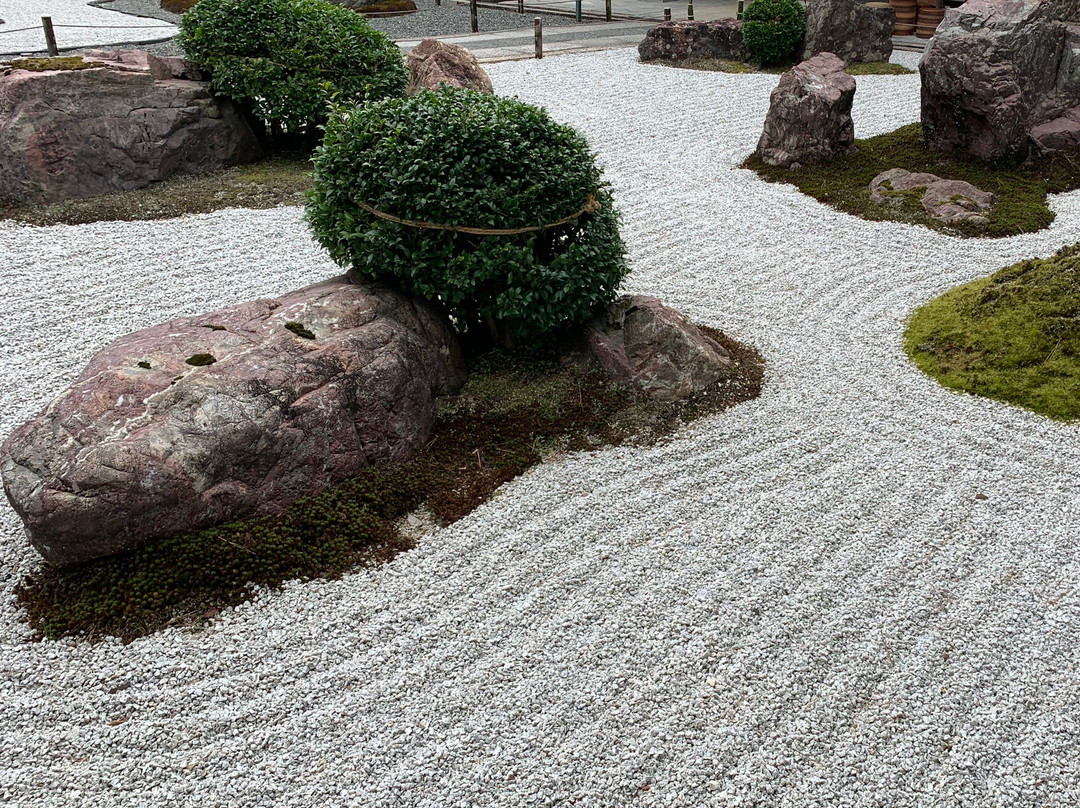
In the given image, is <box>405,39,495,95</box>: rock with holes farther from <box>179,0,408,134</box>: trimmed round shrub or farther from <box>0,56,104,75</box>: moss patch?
<box>0,56,104,75</box>: moss patch

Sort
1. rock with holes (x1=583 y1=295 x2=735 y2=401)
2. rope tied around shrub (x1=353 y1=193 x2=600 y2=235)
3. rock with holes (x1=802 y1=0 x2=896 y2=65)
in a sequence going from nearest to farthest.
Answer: rope tied around shrub (x1=353 y1=193 x2=600 y2=235)
rock with holes (x1=583 y1=295 x2=735 y2=401)
rock with holes (x1=802 y1=0 x2=896 y2=65)

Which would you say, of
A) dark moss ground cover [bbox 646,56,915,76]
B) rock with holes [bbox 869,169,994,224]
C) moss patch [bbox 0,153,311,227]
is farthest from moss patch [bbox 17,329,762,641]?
dark moss ground cover [bbox 646,56,915,76]

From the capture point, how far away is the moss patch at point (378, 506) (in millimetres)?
4566

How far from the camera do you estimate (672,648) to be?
4.33 meters

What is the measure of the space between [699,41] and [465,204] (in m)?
15.2

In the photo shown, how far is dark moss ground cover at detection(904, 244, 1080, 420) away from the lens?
259 inches

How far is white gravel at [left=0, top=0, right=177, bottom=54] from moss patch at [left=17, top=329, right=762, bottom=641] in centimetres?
1902

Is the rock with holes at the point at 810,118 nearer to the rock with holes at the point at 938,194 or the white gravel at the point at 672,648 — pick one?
the rock with holes at the point at 938,194

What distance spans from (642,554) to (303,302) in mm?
2717

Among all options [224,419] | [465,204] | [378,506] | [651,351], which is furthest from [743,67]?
[224,419]

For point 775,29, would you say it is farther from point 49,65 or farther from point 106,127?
point 49,65

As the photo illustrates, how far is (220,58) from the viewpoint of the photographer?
1084cm

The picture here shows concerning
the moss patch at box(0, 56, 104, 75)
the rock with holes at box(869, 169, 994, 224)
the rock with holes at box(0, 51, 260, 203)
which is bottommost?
the rock with holes at box(869, 169, 994, 224)

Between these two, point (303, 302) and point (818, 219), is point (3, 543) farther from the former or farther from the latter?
point (818, 219)
